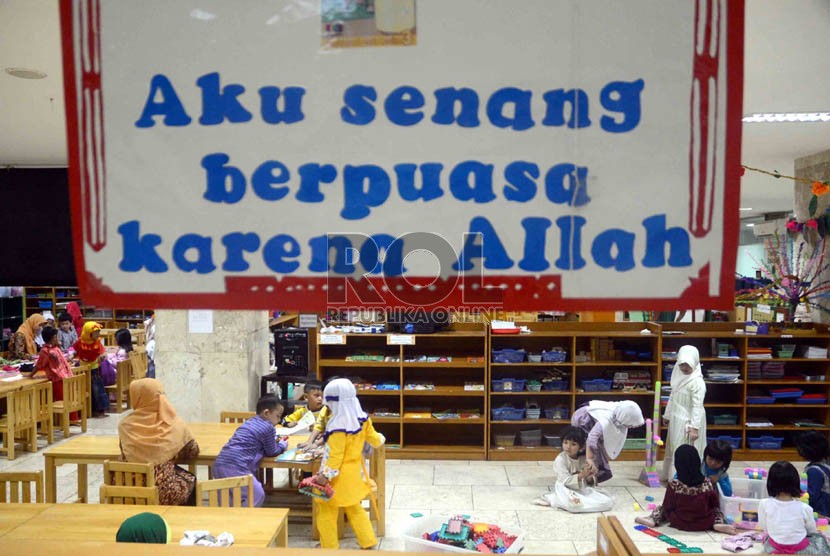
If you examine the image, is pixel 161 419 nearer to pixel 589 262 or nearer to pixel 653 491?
pixel 589 262

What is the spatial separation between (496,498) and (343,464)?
195 cm

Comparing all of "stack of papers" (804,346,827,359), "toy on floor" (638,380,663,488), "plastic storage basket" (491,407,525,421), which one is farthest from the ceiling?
"plastic storage basket" (491,407,525,421)

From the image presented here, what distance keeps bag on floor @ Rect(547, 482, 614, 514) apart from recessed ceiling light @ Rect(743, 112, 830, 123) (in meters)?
3.38

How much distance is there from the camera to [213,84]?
122 centimetres

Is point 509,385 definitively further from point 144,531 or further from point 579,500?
point 144,531

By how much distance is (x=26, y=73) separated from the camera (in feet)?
11.8

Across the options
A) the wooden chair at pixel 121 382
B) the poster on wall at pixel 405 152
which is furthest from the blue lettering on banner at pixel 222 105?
the wooden chair at pixel 121 382

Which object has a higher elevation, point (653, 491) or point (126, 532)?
point (126, 532)

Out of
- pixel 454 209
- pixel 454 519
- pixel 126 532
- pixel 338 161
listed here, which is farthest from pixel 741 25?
pixel 454 519

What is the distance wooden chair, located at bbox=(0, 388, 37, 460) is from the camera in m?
6.12

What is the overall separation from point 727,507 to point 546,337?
8.28 ft

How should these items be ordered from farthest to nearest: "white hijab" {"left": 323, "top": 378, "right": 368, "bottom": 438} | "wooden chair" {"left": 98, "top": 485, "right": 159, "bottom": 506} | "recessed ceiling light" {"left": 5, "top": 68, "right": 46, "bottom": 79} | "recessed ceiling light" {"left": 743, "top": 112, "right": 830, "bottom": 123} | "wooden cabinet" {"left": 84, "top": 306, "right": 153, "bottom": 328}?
"wooden cabinet" {"left": 84, "top": 306, "right": 153, "bottom": 328}, "recessed ceiling light" {"left": 743, "top": 112, "right": 830, "bottom": 123}, "white hijab" {"left": 323, "top": 378, "right": 368, "bottom": 438}, "recessed ceiling light" {"left": 5, "top": 68, "right": 46, "bottom": 79}, "wooden chair" {"left": 98, "top": 485, "right": 159, "bottom": 506}

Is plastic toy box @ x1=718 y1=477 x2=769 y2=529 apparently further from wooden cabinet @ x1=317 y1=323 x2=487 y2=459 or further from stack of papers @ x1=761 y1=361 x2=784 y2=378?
wooden cabinet @ x1=317 y1=323 x2=487 y2=459

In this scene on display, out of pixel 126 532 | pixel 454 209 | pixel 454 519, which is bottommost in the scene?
pixel 454 519
